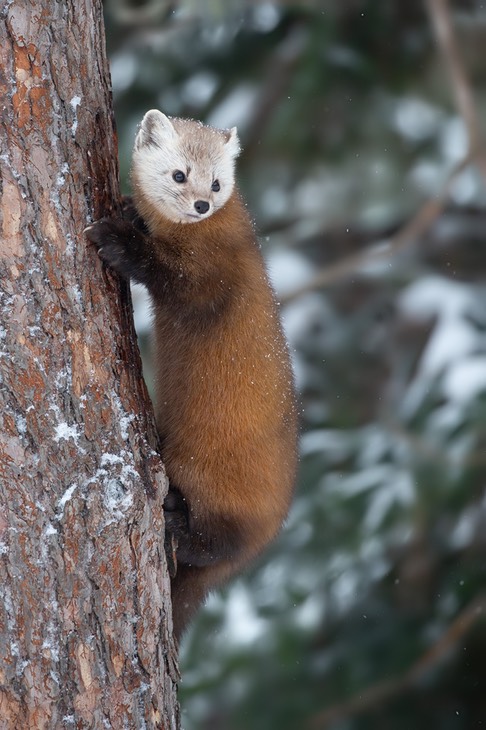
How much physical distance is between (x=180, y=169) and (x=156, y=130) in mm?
157

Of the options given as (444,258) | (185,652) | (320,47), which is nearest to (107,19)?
(320,47)

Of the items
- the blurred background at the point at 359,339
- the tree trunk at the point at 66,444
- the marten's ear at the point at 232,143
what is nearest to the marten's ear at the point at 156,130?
the marten's ear at the point at 232,143

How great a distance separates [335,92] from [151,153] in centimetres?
271

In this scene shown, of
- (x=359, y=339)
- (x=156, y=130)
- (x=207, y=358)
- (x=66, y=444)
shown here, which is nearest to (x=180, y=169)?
(x=156, y=130)

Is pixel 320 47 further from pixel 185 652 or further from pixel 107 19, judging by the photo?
pixel 185 652

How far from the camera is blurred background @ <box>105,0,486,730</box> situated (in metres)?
5.32

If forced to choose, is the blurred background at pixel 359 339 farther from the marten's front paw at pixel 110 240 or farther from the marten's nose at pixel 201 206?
the marten's front paw at pixel 110 240

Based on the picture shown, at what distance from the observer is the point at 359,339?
5.97 metres

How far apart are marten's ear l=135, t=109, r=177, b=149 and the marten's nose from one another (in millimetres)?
253

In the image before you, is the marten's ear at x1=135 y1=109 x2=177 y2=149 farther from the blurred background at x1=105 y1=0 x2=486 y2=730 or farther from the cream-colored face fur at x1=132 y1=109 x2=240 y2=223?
the blurred background at x1=105 y1=0 x2=486 y2=730

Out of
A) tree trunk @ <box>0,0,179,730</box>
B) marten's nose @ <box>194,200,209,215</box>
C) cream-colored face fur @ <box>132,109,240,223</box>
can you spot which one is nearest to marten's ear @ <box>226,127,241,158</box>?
cream-colored face fur @ <box>132,109,240,223</box>

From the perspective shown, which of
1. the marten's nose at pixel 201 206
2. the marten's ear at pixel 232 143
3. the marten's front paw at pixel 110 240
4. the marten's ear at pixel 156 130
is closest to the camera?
the marten's front paw at pixel 110 240

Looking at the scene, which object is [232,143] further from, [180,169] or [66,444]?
[66,444]

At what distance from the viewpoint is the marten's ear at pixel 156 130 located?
9.90 feet
